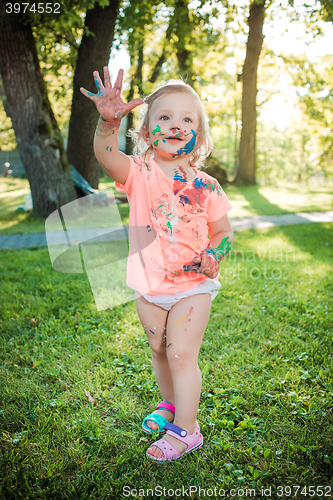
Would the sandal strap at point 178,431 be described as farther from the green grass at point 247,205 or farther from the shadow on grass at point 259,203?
the shadow on grass at point 259,203

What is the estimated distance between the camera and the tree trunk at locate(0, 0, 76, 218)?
21.6 feet

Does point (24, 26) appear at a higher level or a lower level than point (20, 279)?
higher

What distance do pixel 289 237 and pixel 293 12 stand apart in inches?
280

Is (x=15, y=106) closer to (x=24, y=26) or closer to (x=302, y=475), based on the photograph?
(x=24, y=26)

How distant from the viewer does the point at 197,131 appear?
200cm

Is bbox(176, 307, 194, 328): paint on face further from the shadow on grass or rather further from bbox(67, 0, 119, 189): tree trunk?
the shadow on grass

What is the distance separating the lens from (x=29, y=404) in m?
2.22

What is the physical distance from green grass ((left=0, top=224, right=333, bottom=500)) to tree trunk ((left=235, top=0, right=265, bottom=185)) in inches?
424

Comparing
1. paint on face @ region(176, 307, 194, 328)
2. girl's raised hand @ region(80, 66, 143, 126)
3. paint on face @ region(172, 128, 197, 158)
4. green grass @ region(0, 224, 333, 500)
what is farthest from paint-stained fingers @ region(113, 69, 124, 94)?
green grass @ region(0, 224, 333, 500)

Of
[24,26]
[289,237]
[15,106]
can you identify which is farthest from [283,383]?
[24,26]

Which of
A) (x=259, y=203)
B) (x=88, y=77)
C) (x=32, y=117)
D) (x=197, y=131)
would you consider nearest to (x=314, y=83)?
(x=259, y=203)

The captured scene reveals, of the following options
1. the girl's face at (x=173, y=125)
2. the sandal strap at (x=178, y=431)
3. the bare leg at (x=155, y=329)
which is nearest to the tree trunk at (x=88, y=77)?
the girl's face at (x=173, y=125)

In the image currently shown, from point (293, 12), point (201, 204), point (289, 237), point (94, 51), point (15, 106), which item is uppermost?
point (293, 12)

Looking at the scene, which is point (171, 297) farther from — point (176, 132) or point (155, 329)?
point (176, 132)
